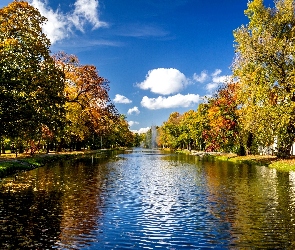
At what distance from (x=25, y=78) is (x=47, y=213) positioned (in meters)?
20.5

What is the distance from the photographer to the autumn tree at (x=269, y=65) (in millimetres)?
46094

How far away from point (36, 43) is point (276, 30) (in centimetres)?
3103

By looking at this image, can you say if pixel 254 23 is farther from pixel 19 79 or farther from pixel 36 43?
pixel 19 79

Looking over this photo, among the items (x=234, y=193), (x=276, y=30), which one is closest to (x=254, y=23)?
(x=276, y=30)

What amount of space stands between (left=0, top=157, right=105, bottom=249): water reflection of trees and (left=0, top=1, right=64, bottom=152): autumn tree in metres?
8.24

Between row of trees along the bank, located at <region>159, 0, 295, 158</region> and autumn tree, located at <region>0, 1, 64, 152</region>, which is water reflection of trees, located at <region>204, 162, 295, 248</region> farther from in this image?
autumn tree, located at <region>0, 1, 64, 152</region>

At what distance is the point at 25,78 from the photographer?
35.3m

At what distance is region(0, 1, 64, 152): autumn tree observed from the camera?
113 feet

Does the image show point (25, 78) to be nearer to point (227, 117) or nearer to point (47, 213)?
point (47, 213)

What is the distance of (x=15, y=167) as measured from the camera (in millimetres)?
39344

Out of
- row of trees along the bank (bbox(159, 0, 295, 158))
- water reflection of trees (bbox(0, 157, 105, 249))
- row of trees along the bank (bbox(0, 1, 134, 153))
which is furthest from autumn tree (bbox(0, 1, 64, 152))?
row of trees along the bank (bbox(159, 0, 295, 158))

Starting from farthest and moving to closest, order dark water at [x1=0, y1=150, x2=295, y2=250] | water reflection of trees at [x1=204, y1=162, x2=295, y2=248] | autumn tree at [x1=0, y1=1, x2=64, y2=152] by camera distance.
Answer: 1. autumn tree at [x1=0, y1=1, x2=64, y2=152]
2. water reflection of trees at [x1=204, y1=162, x2=295, y2=248]
3. dark water at [x1=0, y1=150, x2=295, y2=250]

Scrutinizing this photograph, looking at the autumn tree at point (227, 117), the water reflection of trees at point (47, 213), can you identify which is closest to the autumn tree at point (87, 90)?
the autumn tree at point (227, 117)

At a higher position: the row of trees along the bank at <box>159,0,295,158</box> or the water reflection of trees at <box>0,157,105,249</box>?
the row of trees along the bank at <box>159,0,295,158</box>
